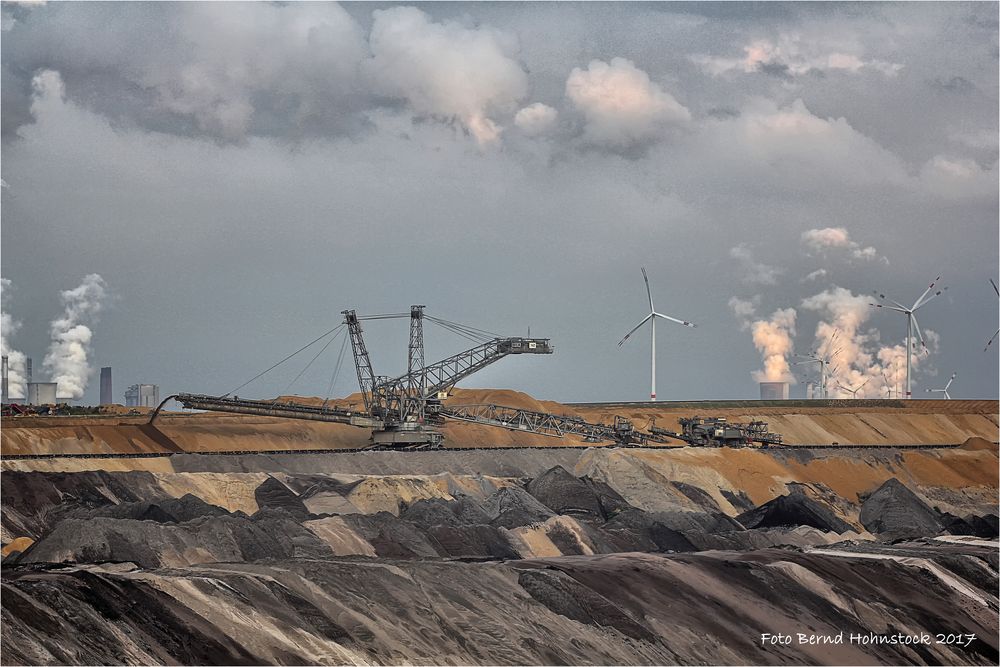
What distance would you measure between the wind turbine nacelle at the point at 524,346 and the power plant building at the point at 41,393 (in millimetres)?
62010

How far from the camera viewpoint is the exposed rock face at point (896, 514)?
6885 centimetres

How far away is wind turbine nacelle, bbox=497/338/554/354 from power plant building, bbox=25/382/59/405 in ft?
203

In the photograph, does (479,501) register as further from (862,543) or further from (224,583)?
(224,583)

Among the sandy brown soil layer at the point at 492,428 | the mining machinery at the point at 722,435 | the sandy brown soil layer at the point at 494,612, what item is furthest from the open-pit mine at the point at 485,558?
the mining machinery at the point at 722,435

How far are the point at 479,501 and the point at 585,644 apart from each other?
2986cm

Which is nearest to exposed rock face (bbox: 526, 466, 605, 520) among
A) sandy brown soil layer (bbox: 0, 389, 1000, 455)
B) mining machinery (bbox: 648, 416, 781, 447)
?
mining machinery (bbox: 648, 416, 781, 447)

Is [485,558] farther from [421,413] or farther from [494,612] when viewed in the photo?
[421,413]

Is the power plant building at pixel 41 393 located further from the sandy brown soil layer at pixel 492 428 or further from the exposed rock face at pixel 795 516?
the exposed rock face at pixel 795 516

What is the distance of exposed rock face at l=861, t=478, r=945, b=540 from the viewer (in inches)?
2711

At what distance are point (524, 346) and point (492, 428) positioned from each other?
62.5 ft

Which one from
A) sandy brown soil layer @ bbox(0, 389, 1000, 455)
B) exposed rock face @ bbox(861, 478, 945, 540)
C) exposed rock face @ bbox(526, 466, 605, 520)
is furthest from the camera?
sandy brown soil layer @ bbox(0, 389, 1000, 455)

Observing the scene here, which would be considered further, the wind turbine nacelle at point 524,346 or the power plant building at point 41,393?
the power plant building at point 41,393

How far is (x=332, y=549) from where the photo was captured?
4850 cm

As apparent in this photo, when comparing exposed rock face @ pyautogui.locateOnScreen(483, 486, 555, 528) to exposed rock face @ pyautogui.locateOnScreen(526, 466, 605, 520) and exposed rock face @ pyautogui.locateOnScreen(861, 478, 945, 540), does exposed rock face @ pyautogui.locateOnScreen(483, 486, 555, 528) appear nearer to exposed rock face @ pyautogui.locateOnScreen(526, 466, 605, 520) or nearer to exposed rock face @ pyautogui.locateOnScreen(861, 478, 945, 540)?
exposed rock face @ pyautogui.locateOnScreen(526, 466, 605, 520)
